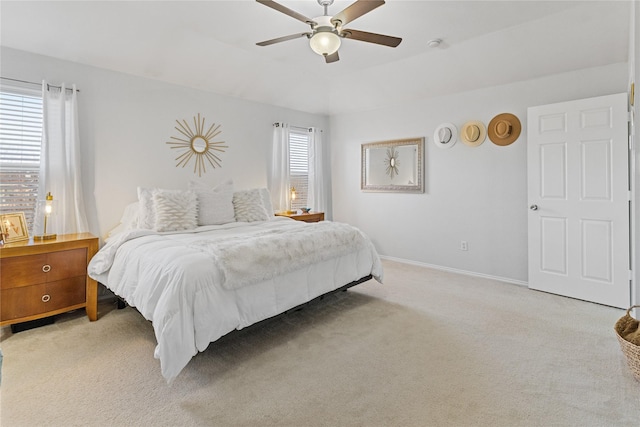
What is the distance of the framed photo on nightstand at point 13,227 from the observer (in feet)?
9.00

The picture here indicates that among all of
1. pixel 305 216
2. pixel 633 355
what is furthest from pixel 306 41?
pixel 633 355

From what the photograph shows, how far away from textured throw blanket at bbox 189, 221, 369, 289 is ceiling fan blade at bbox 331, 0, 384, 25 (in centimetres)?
168

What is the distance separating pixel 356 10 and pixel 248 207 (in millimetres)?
2466

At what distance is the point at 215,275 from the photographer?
2.24m

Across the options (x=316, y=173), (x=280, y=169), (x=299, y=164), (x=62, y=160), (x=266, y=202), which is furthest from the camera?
(x=316, y=173)

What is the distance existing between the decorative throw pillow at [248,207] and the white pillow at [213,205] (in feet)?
0.27

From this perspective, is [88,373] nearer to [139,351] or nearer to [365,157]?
[139,351]

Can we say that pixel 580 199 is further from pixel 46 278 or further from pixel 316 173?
pixel 46 278

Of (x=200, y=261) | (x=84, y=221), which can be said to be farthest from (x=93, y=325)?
(x=200, y=261)

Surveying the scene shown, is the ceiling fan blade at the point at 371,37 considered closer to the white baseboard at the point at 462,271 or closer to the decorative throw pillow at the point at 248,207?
the decorative throw pillow at the point at 248,207

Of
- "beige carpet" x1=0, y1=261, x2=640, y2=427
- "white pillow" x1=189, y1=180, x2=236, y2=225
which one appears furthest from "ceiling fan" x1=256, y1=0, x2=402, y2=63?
"beige carpet" x1=0, y1=261, x2=640, y2=427

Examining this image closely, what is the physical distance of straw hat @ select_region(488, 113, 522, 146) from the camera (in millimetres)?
3945

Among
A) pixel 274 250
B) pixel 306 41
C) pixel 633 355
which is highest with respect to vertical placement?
pixel 306 41

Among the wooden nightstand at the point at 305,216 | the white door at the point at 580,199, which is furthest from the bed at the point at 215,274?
the white door at the point at 580,199
